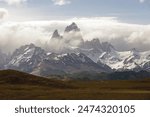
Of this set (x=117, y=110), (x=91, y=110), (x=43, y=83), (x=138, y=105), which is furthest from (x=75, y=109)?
(x=43, y=83)

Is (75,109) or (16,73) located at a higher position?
(75,109)

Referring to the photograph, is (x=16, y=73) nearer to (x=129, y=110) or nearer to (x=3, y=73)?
(x=3, y=73)

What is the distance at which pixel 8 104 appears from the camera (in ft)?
164

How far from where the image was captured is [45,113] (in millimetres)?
44062

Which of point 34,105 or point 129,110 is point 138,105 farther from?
point 34,105

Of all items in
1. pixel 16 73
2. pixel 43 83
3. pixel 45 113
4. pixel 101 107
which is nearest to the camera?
pixel 45 113

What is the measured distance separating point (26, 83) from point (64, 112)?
4066 inches

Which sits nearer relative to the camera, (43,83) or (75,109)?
(75,109)

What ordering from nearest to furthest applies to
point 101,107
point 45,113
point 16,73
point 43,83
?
point 45,113 < point 101,107 < point 43,83 < point 16,73

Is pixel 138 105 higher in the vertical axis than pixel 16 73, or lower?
higher

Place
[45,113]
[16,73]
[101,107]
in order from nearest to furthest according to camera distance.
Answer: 1. [45,113]
2. [101,107]
3. [16,73]

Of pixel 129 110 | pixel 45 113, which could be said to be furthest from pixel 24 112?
pixel 129 110

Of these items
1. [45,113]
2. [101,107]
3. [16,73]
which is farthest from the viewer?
[16,73]

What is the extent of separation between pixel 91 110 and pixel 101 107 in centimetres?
170
